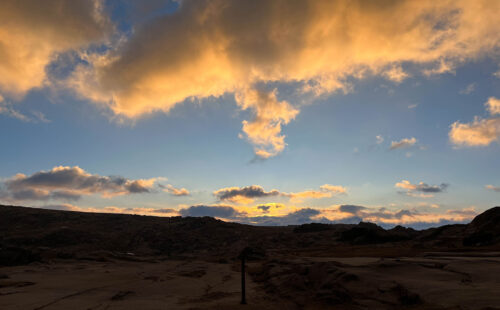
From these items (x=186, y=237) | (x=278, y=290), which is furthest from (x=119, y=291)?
(x=186, y=237)

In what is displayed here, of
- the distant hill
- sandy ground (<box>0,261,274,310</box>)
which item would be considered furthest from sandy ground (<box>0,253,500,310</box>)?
the distant hill

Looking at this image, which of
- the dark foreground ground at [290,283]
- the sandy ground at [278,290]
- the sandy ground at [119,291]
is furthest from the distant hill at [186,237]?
the sandy ground at [278,290]

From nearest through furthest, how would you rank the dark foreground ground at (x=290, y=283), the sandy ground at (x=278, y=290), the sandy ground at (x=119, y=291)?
the sandy ground at (x=278, y=290) → the dark foreground ground at (x=290, y=283) → the sandy ground at (x=119, y=291)

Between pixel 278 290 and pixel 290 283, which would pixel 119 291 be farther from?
pixel 290 283

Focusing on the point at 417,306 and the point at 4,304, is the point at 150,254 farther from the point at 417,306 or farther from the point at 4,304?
the point at 417,306

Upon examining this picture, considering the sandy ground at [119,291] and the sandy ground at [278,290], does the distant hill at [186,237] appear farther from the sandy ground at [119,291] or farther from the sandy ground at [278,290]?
the sandy ground at [278,290]

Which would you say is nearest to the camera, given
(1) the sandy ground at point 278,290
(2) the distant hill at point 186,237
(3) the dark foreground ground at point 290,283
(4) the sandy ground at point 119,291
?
(1) the sandy ground at point 278,290

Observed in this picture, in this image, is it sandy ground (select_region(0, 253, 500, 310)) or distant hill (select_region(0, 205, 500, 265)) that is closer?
sandy ground (select_region(0, 253, 500, 310))

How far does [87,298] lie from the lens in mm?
13695

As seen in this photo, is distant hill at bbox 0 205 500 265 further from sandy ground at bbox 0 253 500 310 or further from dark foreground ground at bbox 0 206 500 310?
sandy ground at bbox 0 253 500 310

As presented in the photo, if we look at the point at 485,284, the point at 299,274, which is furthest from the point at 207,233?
the point at 485,284

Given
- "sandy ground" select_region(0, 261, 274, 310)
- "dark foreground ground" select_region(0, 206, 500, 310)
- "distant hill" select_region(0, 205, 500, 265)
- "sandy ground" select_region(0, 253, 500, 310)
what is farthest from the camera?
"distant hill" select_region(0, 205, 500, 265)

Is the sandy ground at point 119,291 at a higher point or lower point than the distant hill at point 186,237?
lower

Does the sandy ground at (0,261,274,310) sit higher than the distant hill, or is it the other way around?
the distant hill
